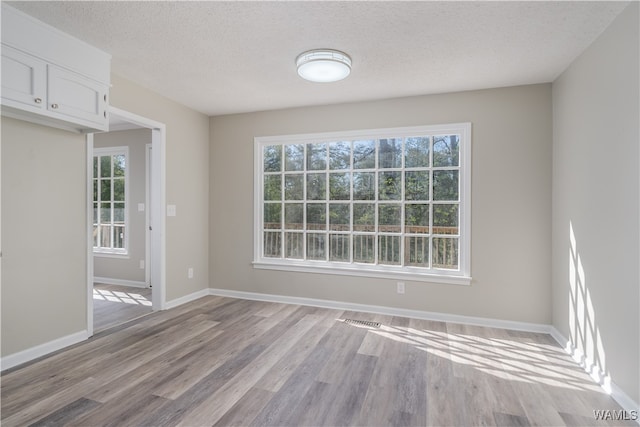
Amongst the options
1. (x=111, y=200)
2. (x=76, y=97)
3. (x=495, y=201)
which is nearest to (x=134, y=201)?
(x=111, y=200)

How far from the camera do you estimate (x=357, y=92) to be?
3.61 metres

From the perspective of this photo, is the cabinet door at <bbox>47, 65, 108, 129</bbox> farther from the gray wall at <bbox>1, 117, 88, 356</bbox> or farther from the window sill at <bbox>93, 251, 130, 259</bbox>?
the window sill at <bbox>93, 251, 130, 259</bbox>

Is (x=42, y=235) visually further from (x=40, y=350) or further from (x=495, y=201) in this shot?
(x=495, y=201)

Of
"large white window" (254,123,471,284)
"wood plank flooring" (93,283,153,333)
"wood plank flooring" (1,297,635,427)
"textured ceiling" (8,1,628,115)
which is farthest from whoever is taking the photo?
"large white window" (254,123,471,284)

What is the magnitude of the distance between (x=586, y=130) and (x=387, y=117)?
1.88m

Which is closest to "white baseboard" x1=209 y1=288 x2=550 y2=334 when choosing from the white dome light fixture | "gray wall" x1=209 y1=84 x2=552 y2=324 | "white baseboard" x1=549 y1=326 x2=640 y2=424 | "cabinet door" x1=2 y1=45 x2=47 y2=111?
"gray wall" x1=209 y1=84 x2=552 y2=324

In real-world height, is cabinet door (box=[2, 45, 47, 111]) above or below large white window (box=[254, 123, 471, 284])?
above

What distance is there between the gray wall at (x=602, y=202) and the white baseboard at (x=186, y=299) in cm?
413

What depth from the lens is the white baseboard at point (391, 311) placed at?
134 inches

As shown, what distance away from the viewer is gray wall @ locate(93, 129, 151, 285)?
5094mm

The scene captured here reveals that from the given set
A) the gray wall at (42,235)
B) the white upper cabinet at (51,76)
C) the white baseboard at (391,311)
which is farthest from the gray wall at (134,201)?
the white upper cabinet at (51,76)

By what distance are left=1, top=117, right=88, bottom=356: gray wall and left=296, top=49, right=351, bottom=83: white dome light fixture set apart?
2.13 meters

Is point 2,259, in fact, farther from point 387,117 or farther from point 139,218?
point 387,117

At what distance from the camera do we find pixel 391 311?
381cm
